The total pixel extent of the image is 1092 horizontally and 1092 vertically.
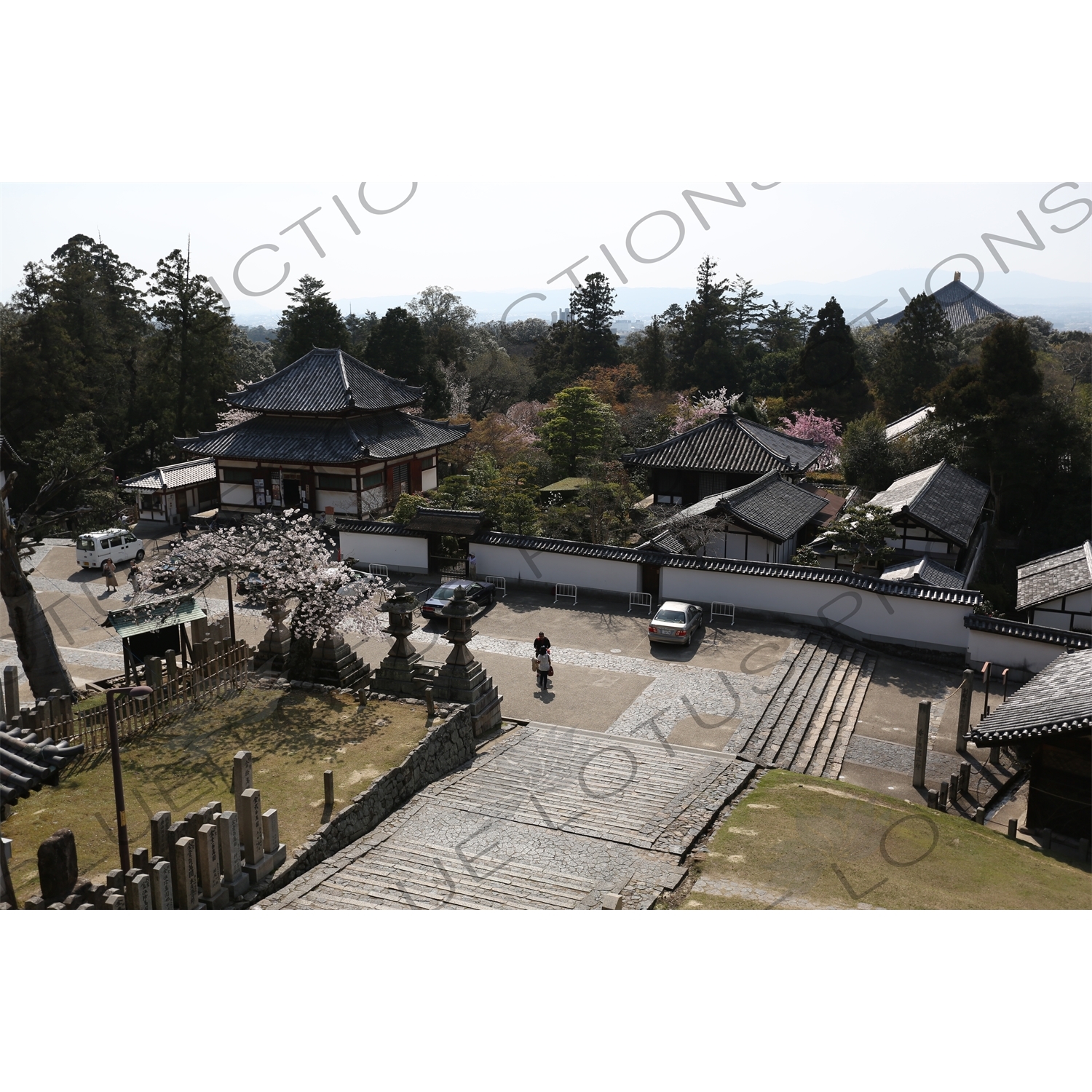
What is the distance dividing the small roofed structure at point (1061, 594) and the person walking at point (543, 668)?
11462mm

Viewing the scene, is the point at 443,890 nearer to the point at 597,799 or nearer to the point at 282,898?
the point at 282,898

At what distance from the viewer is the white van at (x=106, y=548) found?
27750 millimetres

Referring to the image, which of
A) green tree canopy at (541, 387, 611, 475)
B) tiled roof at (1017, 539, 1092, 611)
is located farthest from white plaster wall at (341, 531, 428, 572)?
tiled roof at (1017, 539, 1092, 611)

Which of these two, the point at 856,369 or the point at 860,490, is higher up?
the point at 856,369

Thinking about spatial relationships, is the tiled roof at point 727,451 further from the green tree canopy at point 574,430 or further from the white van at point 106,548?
the white van at point 106,548

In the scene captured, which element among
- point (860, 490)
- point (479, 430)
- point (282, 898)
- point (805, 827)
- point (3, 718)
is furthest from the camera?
point (479, 430)

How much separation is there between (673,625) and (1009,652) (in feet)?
24.9

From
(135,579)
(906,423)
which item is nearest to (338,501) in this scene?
(135,579)

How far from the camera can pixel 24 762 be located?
8102 millimetres

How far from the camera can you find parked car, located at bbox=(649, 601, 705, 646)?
21.1 meters

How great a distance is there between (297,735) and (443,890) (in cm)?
568

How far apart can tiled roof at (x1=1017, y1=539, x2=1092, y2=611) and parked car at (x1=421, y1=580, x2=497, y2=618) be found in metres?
13.4

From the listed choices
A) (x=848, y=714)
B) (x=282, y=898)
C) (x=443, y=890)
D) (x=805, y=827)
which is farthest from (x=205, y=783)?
(x=848, y=714)

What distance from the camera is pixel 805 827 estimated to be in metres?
12.5
